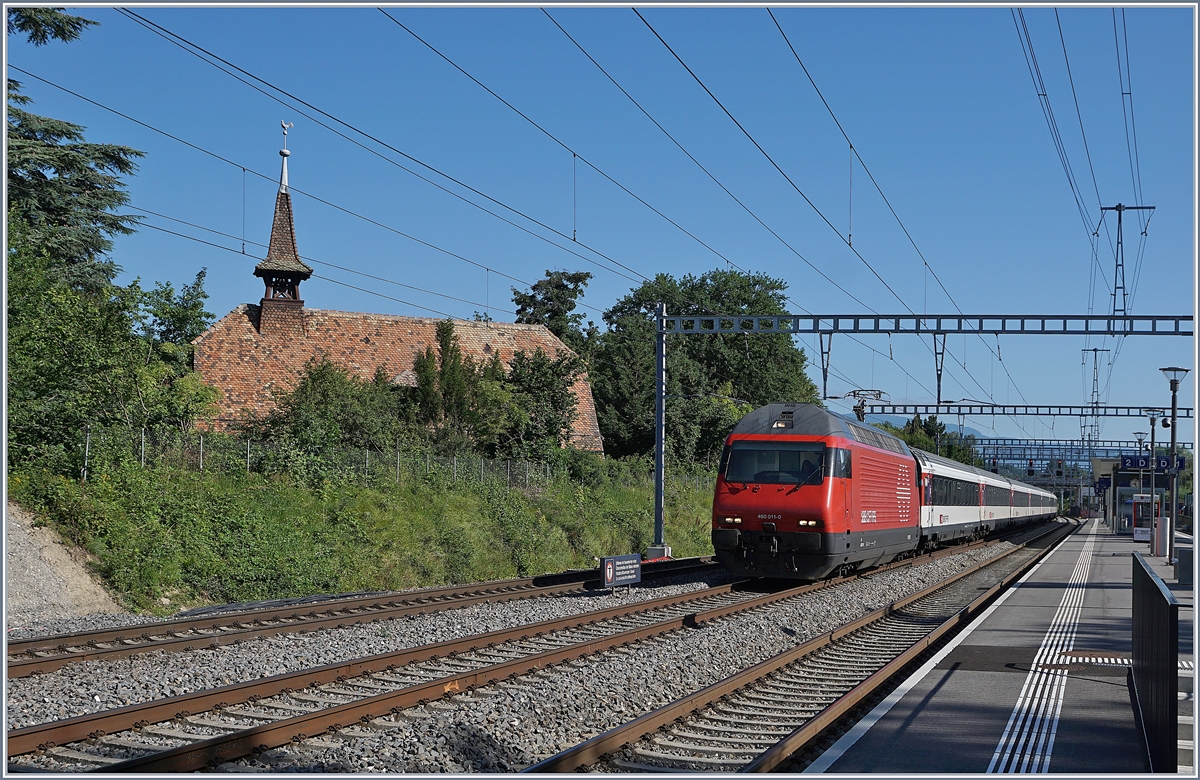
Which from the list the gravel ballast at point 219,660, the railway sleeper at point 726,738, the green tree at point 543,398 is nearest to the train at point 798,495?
the gravel ballast at point 219,660

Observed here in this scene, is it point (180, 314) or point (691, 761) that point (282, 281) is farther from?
point (691, 761)

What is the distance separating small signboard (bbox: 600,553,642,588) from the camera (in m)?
18.5

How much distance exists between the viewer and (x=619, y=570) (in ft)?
62.1

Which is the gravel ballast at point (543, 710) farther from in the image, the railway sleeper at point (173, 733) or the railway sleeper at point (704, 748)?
the railway sleeper at point (173, 733)

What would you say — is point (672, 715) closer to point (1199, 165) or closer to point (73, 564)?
point (1199, 165)

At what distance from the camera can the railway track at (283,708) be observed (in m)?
7.31

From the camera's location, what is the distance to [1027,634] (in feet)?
46.1

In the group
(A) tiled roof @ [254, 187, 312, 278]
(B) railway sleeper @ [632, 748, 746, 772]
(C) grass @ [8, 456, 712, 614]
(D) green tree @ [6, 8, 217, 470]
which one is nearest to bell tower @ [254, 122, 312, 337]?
(A) tiled roof @ [254, 187, 312, 278]

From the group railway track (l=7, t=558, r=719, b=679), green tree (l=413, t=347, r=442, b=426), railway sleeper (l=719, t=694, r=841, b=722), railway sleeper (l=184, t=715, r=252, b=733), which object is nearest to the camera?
railway sleeper (l=184, t=715, r=252, b=733)

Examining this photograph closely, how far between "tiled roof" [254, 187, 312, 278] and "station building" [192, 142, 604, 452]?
0.04 meters

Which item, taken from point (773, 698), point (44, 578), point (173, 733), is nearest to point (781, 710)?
point (773, 698)

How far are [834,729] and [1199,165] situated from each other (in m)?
5.24

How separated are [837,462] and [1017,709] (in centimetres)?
1030

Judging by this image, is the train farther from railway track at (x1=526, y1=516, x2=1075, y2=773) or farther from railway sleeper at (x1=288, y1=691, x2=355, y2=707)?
railway sleeper at (x1=288, y1=691, x2=355, y2=707)
